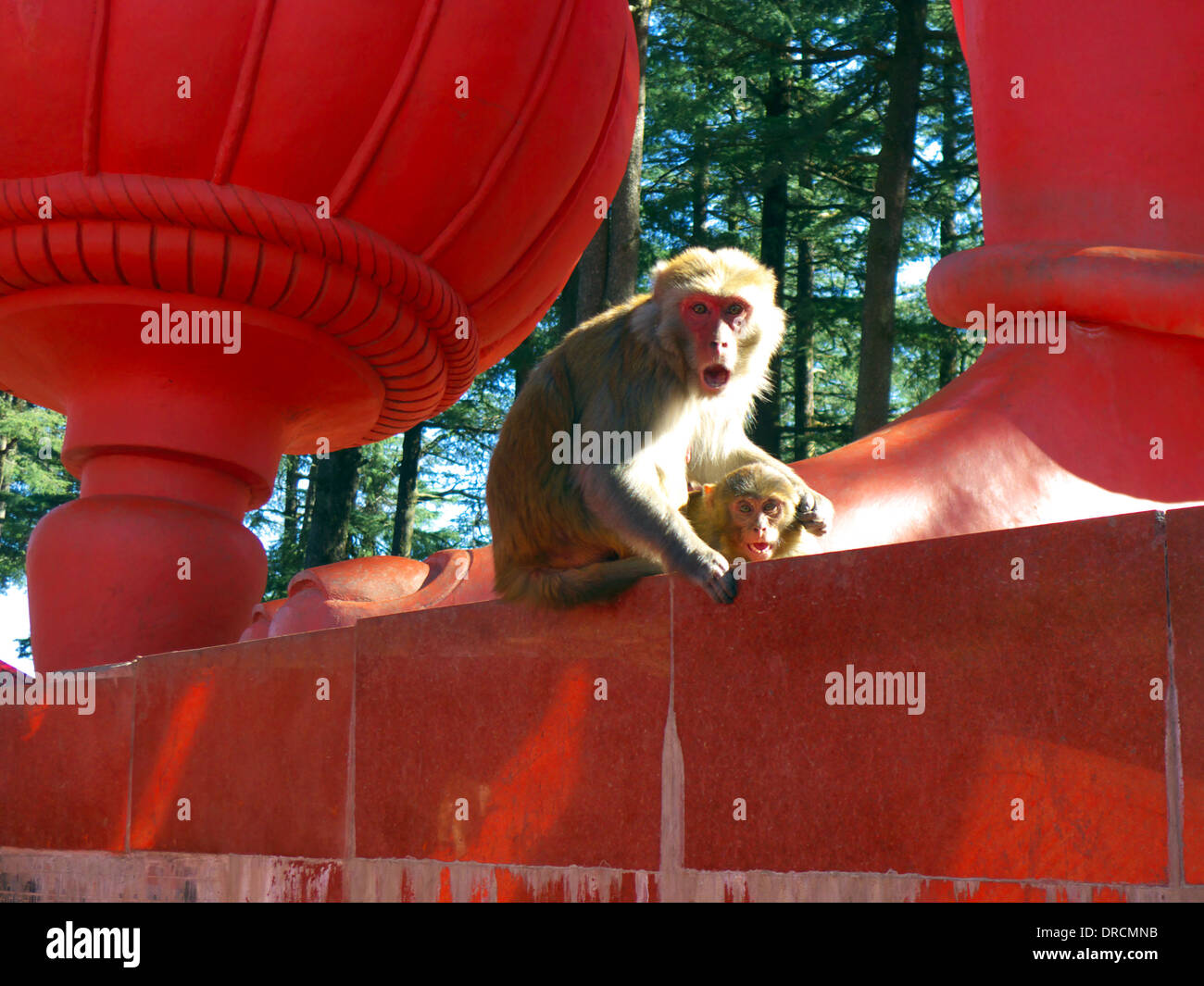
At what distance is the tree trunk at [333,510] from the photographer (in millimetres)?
16484

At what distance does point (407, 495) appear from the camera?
1920 centimetres

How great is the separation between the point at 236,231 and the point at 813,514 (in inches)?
98.0

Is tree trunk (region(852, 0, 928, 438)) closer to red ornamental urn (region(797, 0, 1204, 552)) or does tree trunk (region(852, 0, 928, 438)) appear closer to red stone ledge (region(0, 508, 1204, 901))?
red ornamental urn (region(797, 0, 1204, 552))

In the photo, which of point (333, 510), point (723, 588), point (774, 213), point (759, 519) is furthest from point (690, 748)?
point (774, 213)

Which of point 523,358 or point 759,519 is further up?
point 523,358

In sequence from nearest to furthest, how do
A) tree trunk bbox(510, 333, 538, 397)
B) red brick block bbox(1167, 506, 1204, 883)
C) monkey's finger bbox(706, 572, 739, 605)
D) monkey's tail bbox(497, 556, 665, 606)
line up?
red brick block bbox(1167, 506, 1204, 883) < monkey's finger bbox(706, 572, 739, 605) < monkey's tail bbox(497, 556, 665, 606) < tree trunk bbox(510, 333, 538, 397)

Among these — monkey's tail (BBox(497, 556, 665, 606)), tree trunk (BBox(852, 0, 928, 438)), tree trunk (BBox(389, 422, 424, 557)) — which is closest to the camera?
monkey's tail (BBox(497, 556, 665, 606))

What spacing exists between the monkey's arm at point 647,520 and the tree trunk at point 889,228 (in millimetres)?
9540

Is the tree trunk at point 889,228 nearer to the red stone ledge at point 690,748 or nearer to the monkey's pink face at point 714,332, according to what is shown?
the monkey's pink face at point 714,332

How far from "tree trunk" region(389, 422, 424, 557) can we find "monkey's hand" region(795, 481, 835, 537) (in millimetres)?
14600

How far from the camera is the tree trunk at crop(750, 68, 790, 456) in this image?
15664mm

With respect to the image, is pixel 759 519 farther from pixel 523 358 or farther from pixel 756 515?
pixel 523 358

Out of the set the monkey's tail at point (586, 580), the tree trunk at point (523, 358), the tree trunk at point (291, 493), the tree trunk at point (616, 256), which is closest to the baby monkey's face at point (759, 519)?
the monkey's tail at point (586, 580)

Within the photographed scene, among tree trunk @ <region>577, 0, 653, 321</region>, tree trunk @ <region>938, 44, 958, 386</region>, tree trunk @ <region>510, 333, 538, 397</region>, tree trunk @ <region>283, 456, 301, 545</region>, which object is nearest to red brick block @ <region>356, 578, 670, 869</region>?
tree trunk @ <region>577, 0, 653, 321</region>
